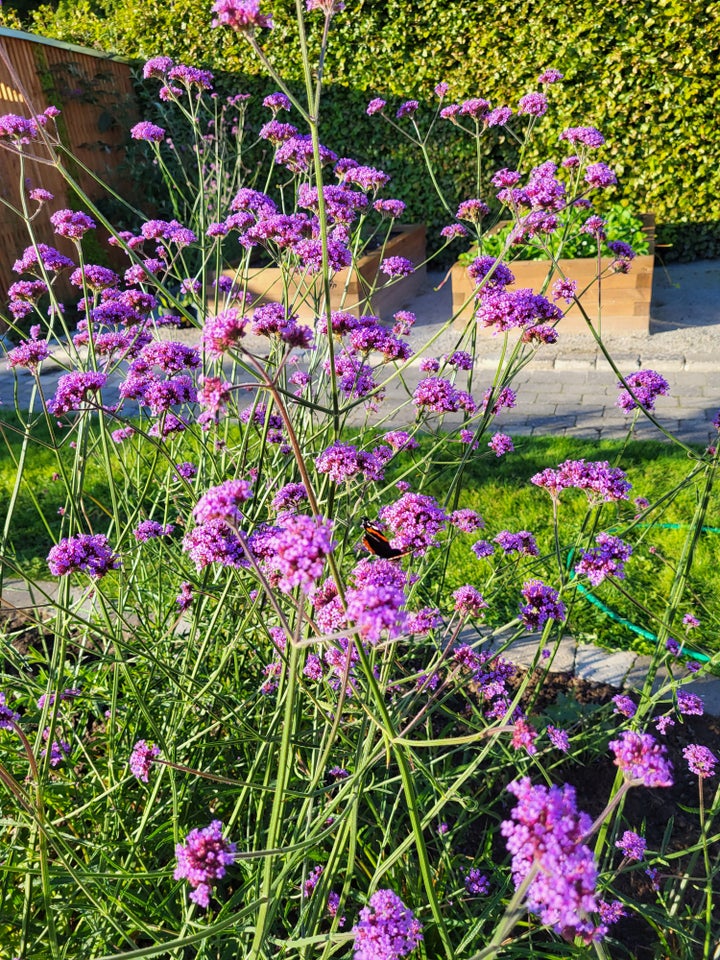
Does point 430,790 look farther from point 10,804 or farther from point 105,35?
point 105,35

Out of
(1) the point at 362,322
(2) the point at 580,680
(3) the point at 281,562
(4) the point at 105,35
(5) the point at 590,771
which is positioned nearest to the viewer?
(3) the point at 281,562

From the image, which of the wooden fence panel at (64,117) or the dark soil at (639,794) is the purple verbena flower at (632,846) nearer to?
the dark soil at (639,794)

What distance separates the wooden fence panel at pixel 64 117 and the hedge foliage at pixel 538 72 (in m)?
0.96

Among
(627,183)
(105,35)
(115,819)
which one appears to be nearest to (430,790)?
(115,819)

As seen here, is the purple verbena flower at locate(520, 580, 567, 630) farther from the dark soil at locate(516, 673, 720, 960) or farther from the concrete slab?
the concrete slab

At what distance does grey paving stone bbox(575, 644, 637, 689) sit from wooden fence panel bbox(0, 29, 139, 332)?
6866 millimetres

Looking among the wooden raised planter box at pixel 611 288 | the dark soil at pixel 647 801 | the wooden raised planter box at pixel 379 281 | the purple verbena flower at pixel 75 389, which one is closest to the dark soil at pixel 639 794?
the dark soil at pixel 647 801

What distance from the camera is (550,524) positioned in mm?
3621

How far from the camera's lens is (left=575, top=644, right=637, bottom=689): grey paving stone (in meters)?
2.76

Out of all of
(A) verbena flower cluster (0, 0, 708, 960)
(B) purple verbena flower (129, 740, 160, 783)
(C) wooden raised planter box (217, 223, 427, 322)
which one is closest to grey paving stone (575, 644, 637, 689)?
(A) verbena flower cluster (0, 0, 708, 960)

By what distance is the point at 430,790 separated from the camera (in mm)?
1935

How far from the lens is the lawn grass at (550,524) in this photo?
2.97 m

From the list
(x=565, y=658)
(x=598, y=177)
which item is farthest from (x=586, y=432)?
(x=598, y=177)

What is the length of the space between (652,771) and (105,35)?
37.2 ft
